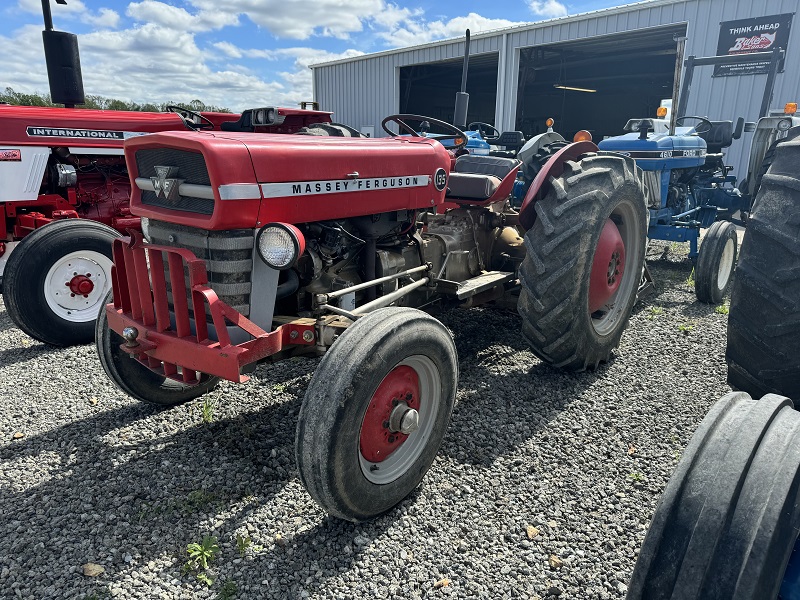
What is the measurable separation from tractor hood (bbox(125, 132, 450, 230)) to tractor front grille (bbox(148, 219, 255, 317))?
0.22 feet

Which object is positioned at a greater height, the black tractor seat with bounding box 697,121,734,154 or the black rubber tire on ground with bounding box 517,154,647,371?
the black tractor seat with bounding box 697,121,734,154

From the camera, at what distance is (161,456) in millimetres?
2811

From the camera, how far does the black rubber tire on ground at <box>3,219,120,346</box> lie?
13.3 feet

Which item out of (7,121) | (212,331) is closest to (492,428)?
(212,331)

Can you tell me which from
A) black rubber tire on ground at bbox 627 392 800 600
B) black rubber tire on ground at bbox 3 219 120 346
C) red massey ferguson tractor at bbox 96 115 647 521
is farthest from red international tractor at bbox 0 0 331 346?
black rubber tire on ground at bbox 627 392 800 600

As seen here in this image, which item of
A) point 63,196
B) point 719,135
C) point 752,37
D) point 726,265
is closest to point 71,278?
point 63,196

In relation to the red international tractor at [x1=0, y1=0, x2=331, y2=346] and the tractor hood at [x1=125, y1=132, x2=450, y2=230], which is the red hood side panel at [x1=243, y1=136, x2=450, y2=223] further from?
the red international tractor at [x1=0, y1=0, x2=331, y2=346]

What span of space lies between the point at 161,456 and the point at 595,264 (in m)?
2.70

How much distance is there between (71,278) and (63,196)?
4.43ft

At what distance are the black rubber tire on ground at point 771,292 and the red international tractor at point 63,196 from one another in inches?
116

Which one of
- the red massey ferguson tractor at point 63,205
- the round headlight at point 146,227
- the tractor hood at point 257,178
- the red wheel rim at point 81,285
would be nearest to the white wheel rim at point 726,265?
the tractor hood at point 257,178

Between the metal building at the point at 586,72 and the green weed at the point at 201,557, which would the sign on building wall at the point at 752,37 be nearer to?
the metal building at the point at 586,72

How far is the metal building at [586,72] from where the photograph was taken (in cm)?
1034

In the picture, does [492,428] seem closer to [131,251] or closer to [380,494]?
[380,494]
